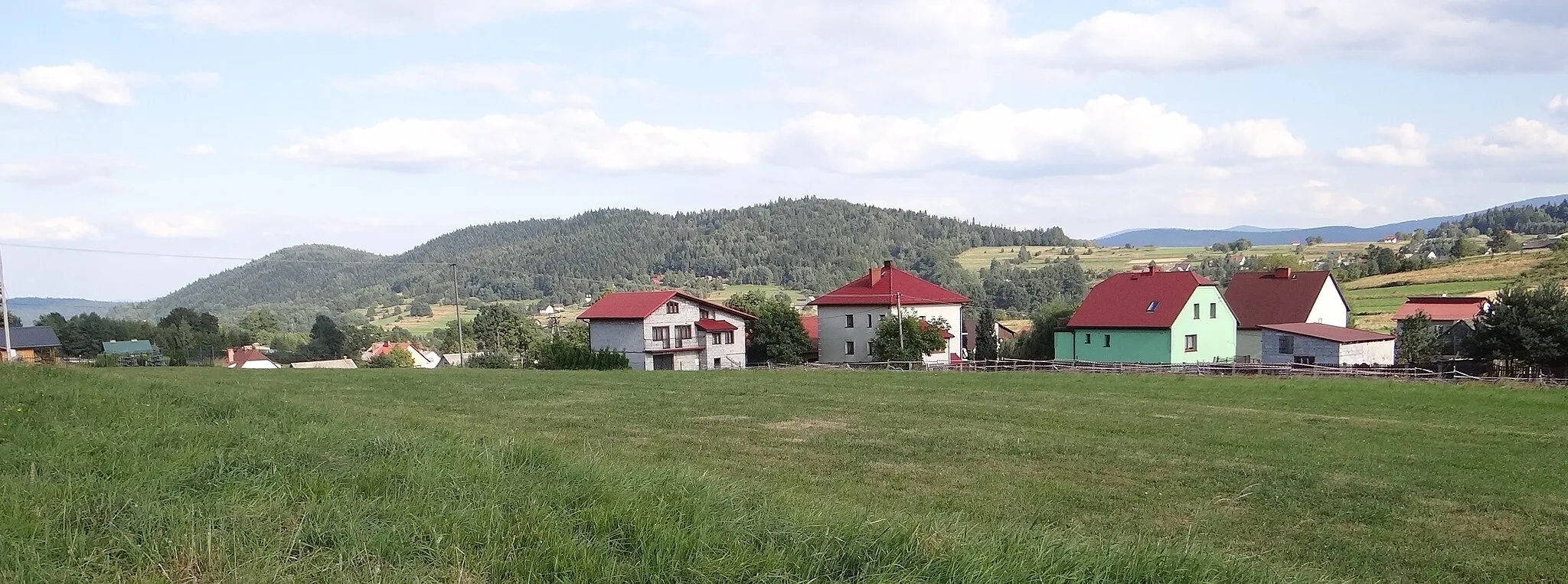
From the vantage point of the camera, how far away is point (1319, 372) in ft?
137

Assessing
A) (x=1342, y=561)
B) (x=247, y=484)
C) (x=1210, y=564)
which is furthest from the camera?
(x=1342, y=561)

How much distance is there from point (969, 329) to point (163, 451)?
81.2 metres

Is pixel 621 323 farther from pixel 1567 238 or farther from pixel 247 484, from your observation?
pixel 1567 238

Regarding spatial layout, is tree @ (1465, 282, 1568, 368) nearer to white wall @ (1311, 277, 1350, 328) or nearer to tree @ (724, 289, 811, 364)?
white wall @ (1311, 277, 1350, 328)

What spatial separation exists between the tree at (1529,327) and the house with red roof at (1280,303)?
10.9 metres

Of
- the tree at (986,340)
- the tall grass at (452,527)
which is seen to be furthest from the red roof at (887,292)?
the tall grass at (452,527)

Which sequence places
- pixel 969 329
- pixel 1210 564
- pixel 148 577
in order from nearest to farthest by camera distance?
pixel 148 577 → pixel 1210 564 → pixel 969 329

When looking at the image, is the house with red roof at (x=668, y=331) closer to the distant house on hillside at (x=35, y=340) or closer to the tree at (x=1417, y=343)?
the tree at (x=1417, y=343)

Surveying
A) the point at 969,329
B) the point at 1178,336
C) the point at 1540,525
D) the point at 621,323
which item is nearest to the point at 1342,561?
the point at 1540,525

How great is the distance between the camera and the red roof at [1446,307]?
6041 centimetres

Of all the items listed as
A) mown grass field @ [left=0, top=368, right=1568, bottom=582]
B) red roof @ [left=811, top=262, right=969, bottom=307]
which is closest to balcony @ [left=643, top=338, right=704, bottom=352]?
red roof @ [left=811, top=262, right=969, bottom=307]

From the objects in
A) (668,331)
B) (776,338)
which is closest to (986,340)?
(776,338)

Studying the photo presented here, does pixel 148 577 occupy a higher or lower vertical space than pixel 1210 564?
higher

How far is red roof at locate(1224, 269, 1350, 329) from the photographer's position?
186ft
